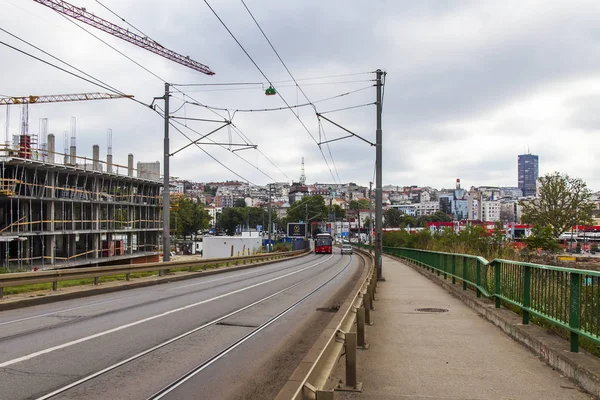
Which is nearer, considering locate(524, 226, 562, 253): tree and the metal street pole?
the metal street pole

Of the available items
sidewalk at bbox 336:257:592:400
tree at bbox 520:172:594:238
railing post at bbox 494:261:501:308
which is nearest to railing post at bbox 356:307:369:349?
sidewalk at bbox 336:257:592:400

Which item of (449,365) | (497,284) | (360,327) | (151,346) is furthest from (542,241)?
(151,346)

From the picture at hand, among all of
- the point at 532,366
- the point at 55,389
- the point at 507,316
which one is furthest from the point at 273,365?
the point at 507,316

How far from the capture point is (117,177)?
158 feet

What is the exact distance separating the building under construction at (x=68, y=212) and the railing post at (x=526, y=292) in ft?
96.8

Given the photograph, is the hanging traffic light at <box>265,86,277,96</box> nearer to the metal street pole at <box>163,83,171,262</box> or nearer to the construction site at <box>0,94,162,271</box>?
the metal street pole at <box>163,83,171,262</box>

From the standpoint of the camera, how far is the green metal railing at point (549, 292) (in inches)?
260

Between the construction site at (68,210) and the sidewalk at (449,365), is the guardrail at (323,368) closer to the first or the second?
the sidewalk at (449,365)

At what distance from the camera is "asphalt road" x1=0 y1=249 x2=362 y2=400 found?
6.46m

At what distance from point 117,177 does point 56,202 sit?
298 inches

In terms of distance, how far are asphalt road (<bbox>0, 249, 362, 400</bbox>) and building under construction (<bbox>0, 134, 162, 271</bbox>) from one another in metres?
22.0

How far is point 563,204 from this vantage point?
2264 inches

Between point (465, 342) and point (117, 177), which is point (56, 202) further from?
point (465, 342)

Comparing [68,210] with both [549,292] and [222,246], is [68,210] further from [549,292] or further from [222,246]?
[549,292]
